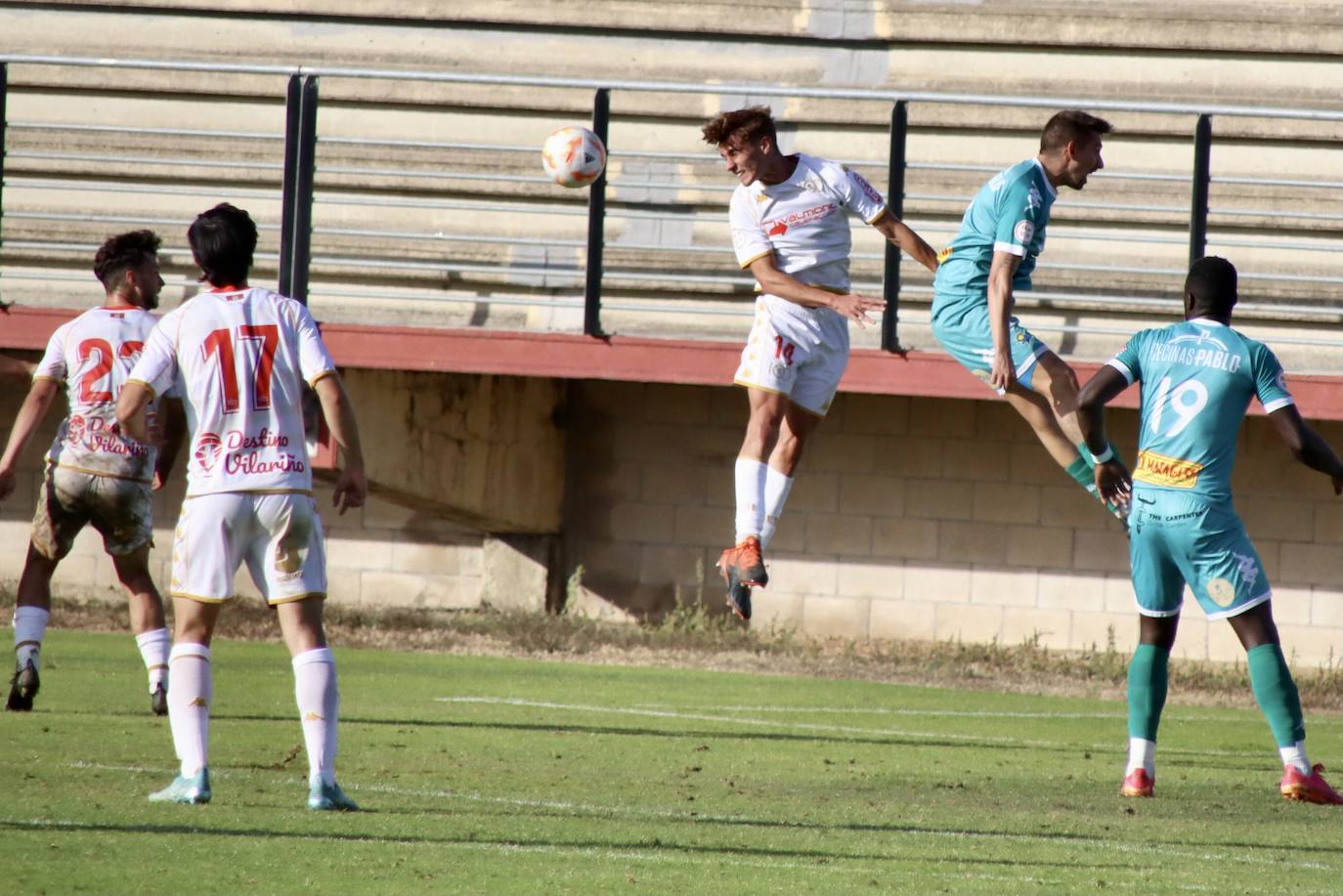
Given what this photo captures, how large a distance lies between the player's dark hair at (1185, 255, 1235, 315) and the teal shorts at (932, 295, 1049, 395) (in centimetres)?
95

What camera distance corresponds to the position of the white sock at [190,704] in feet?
22.5

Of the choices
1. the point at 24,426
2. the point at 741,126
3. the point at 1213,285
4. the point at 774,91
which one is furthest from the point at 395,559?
the point at 1213,285

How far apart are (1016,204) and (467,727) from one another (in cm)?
401

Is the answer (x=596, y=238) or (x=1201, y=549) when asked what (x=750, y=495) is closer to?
(x=1201, y=549)

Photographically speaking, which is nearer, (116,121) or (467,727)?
(467,727)

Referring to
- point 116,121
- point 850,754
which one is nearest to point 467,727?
point 850,754

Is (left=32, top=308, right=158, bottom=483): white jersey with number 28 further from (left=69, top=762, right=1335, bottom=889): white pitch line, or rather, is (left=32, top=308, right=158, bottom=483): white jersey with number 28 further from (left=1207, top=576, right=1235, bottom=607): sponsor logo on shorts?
(left=1207, top=576, right=1235, bottom=607): sponsor logo on shorts

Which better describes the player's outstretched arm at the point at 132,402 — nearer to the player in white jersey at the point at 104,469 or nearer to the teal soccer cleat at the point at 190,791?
the teal soccer cleat at the point at 190,791

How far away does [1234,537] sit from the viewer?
26.6 ft


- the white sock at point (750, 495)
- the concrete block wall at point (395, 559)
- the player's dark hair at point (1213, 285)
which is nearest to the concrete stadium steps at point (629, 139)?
the concrete block wall at point (395, 559)

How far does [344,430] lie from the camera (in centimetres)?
686

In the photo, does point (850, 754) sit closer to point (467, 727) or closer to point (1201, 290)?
point (467, 727)

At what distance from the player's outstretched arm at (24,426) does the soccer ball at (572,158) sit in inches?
140

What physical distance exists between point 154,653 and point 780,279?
3840 mm
